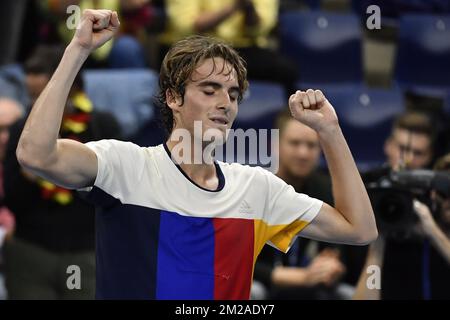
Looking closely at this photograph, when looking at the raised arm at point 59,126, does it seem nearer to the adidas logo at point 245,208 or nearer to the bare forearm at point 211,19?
the adidas logo at point 245,208

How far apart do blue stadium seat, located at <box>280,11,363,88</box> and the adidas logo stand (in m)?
3.42

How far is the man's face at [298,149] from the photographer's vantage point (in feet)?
15.1

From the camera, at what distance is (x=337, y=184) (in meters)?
2.73

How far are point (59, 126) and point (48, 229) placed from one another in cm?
219

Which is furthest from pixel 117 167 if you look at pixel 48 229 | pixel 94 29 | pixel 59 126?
pixel 48 229

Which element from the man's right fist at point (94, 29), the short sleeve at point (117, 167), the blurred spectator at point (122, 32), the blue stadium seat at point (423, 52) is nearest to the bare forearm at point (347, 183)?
the short sleeve at point (117, 167)

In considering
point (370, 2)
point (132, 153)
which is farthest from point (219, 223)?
point (370, 2)

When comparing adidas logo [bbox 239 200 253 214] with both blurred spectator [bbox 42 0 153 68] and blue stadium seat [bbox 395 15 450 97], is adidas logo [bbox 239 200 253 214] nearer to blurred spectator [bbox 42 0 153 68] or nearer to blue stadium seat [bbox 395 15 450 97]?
blurred spectator [bbox 42 0 153 68]

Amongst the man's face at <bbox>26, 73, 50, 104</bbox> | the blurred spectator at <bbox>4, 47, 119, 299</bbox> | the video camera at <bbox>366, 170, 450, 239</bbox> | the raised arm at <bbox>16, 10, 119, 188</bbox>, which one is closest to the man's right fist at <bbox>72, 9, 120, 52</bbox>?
the raised arm at <bbox>16, 10, 119, 188</bbox>

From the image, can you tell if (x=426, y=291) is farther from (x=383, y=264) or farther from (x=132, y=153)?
(x=132, y=153)

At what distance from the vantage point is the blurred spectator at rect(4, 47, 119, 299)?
14.7 feet

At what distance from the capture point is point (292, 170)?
→ 181 inches

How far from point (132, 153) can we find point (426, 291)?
191cm

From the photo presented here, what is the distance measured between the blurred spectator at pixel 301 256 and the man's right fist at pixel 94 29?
2.09 metres
